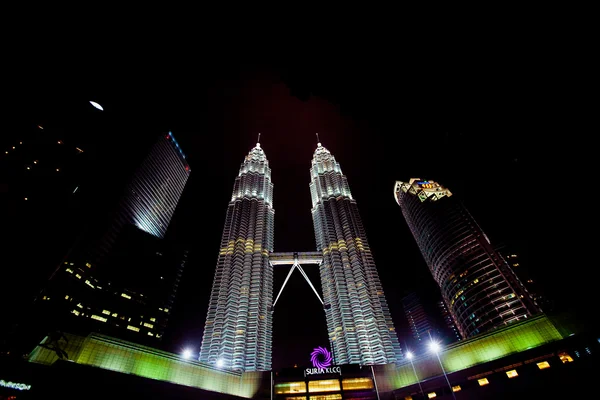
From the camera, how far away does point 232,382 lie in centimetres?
7681

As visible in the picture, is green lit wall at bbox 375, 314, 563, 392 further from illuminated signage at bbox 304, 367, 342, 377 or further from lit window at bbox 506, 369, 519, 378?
illuminated signage at bbox 304, 367, 342, 377

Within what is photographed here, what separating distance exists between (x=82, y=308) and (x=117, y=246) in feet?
98.1

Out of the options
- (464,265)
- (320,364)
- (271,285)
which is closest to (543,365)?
(320,364)

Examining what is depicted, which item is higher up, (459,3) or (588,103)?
(459,3)

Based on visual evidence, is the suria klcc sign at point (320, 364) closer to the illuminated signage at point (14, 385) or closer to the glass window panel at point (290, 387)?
the glass window panel at point (290, 387)

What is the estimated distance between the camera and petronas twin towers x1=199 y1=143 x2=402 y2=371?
367 ft

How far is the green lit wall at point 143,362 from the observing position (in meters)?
55.7

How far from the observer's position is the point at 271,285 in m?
141

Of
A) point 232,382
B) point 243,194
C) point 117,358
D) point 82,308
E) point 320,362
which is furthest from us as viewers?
point 243,194

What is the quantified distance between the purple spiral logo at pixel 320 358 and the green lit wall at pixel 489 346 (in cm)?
1569

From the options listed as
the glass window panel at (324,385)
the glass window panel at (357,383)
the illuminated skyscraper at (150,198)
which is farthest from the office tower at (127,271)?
the glass window panel at (357,383)

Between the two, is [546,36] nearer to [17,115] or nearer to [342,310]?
[17,115]

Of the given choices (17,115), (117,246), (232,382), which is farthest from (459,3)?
(117,246)

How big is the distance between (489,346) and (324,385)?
42.4m
